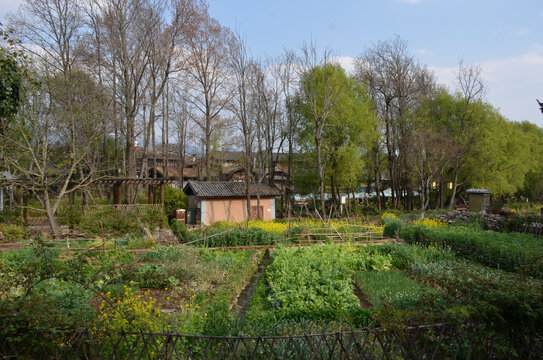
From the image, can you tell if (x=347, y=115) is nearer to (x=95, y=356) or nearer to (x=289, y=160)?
(x=289, y=160)

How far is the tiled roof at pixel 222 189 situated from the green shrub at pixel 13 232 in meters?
10.9

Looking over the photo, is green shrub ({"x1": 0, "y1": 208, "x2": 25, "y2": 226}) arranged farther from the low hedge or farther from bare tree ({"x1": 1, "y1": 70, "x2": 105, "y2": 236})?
the low hedge

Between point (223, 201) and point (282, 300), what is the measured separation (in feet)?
63.5

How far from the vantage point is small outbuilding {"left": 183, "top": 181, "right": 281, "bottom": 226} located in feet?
86.4

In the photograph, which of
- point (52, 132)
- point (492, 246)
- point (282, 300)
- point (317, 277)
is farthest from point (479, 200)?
point (52, 132)

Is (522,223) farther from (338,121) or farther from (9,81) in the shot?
(9,81)

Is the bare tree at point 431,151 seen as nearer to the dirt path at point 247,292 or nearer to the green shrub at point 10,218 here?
the dirt path at point 247,292

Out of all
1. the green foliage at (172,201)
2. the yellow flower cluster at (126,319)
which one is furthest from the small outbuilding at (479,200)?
the yellow flower cluster at (126,319)

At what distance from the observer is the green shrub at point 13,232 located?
16.2 metres

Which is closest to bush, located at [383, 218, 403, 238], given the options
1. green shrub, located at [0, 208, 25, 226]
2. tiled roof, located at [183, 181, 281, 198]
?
tiled roof, located at [183, 181, 281, 198]

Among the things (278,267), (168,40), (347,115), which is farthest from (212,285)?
(347,115)

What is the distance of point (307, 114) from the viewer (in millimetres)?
32000

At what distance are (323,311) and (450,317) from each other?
311cm

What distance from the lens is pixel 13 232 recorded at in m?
16.7
